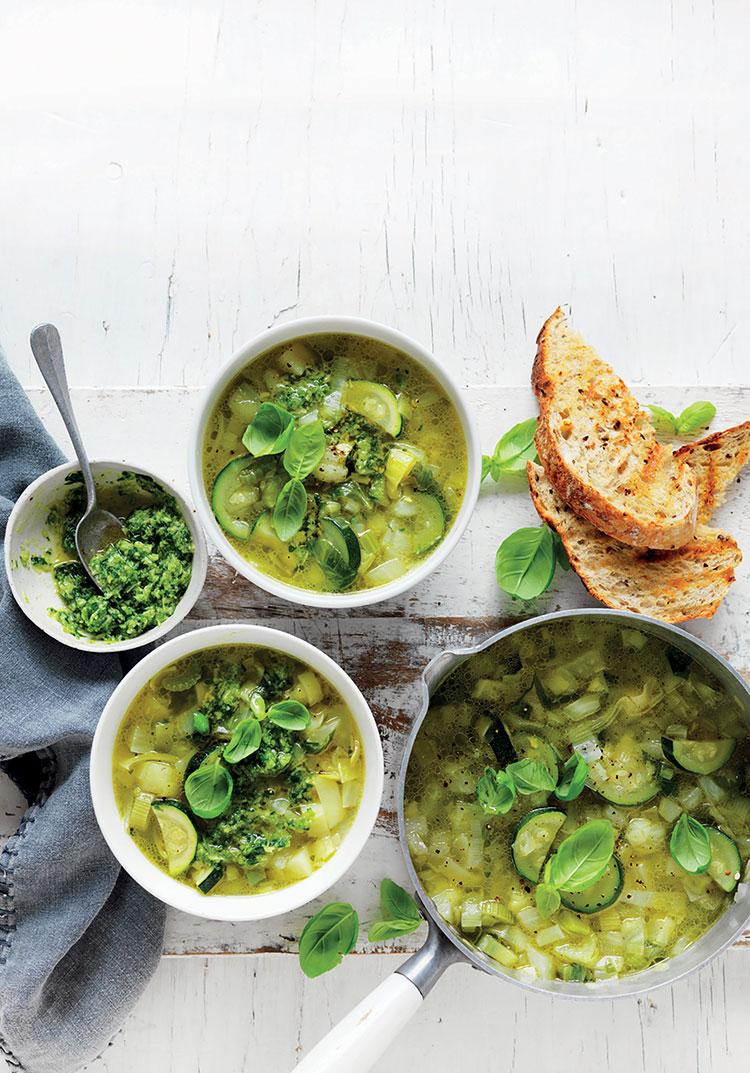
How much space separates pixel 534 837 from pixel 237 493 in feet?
3.26

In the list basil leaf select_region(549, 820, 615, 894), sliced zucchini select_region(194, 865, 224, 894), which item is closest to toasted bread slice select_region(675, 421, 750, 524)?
basil leaf select_region(549, 820, 615, 894)

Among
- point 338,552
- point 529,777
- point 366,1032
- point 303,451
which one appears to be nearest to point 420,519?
point 338,552

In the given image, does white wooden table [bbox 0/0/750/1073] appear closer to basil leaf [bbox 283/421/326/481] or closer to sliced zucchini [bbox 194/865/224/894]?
sliced zucchini [bbox 194/865/224/894]

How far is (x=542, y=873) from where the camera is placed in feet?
7.51

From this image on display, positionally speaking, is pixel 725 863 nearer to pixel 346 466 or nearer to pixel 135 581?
pixel 346 466

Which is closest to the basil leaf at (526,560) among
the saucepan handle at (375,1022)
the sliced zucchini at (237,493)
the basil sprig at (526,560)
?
the basil sprig at (526,560)

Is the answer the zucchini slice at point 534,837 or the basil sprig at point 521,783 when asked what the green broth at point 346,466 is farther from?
the zucchini slice at point 534,837

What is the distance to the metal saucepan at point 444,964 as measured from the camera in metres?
1.97

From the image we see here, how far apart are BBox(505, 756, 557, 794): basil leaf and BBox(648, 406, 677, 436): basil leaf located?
0.86 m

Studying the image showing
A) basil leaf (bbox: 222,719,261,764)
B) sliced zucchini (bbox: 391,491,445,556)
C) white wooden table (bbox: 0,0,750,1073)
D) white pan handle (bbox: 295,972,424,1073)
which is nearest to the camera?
white pan handle (bbox: 295,972,424,1073)

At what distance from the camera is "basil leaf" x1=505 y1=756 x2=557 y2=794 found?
2186mm

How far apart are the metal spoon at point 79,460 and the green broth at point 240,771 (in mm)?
319

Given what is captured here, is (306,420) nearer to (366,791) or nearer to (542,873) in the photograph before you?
(366,791)

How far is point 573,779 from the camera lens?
219 centimetres
